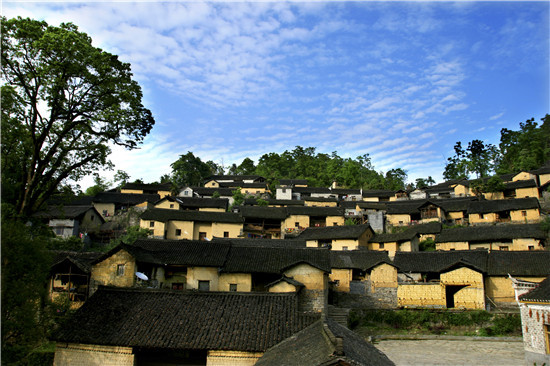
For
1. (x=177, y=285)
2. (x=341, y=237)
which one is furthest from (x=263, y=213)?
(x=177, y=285)

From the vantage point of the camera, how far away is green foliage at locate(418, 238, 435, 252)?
1631 inches

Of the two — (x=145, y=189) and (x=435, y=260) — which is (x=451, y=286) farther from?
(x=145, y=189)

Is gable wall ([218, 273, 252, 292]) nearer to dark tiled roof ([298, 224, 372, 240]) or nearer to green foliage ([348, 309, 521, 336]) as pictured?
Result: green foliage ([348, 309, 521, 336])

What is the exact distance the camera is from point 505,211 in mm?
44156

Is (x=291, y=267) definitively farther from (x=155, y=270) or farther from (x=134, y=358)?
(x=134, y=358)

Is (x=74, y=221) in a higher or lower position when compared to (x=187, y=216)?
lower

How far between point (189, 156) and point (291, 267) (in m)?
53.7

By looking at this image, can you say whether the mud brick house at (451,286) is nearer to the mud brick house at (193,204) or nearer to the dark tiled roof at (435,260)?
the dark tiled roof at (435,260)

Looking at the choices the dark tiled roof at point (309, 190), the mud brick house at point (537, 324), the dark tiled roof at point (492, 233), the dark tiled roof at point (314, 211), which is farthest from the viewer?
the dark tiled roof at point (309, 190)

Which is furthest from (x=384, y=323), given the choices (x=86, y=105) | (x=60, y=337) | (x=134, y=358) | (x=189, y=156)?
(x=189, y=156)

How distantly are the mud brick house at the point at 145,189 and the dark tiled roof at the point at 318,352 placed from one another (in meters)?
49.0

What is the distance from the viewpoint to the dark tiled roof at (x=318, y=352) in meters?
8.12

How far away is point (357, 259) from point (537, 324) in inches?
707

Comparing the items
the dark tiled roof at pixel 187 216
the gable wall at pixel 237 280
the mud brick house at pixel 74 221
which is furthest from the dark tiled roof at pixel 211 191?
the gable wall at pixel 237 280
